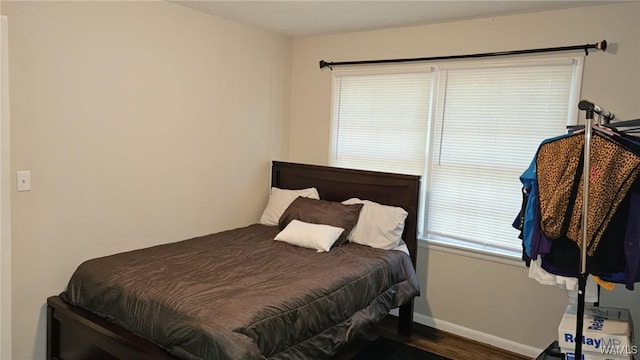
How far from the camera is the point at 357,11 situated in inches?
130

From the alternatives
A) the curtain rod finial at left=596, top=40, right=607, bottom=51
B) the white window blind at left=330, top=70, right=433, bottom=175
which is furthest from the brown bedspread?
the curtain rod finial at left=596, top=40, right=607, bottom=51

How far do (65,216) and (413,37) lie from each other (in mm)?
2759

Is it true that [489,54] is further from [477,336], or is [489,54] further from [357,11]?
[477,336]

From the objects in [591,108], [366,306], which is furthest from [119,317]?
[591,108]

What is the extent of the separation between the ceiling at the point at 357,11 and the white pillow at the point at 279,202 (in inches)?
54.5

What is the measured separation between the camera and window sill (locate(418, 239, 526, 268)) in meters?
3.27

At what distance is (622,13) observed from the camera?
2.83m

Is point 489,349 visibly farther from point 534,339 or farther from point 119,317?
point 119,317

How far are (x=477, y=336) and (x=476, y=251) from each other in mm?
646

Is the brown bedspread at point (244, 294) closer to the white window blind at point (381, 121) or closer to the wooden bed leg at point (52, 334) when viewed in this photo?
the wooden bed leg at point (52, 334)

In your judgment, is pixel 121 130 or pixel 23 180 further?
pixel 121 130

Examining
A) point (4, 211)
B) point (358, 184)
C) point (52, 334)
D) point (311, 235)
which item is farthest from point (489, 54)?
point (52, 334)

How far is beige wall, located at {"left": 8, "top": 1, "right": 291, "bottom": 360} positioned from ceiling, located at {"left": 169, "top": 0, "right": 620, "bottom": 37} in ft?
0.80

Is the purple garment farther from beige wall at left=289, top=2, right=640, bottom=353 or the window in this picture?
the window
